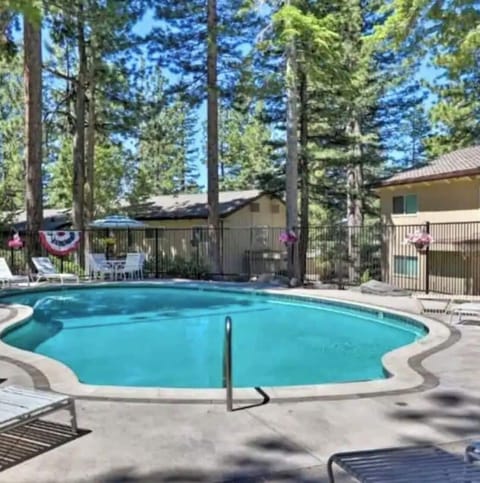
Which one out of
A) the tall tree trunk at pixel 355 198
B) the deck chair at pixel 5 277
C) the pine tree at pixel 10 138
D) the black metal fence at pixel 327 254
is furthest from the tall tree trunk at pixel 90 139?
the tall tree trunk at pixel 355 198

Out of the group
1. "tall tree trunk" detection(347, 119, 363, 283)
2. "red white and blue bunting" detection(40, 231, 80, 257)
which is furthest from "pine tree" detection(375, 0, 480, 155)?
"red white and blue bunting" detection(40, 231, 80, 257)

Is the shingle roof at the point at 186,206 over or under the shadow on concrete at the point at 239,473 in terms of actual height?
over

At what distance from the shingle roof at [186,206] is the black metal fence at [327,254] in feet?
3.10

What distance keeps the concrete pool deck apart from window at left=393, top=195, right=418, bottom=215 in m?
13.0

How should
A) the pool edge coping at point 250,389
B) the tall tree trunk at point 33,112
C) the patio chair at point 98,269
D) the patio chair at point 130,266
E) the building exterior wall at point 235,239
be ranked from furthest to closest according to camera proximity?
the building exterior wall at point 235,239 → the patio chair at point 130,266 → the patio chair at point 98,269 → the tall tree trunk at point 33,112 → the pool edge coping at point 250,389

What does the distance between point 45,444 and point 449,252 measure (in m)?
14.7

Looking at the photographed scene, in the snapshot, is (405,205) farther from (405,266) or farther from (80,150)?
(80,150)

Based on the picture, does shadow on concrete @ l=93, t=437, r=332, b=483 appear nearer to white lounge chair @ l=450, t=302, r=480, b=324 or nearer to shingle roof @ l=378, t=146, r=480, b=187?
white lounge chair @ l=450, t=302, r=480, b=324

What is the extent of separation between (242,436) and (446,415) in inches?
71.8

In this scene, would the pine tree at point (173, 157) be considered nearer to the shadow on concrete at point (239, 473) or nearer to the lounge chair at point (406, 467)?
the shadow on concrete at point (239, 473)

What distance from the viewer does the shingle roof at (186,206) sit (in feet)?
84.7

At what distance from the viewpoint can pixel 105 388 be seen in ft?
18.2

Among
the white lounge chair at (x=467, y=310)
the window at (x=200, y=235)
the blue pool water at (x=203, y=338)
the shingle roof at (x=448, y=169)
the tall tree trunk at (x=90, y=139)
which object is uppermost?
the tall tree trunk at (x=90, y=139)

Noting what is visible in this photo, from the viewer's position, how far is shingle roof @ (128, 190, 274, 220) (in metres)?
25.8
